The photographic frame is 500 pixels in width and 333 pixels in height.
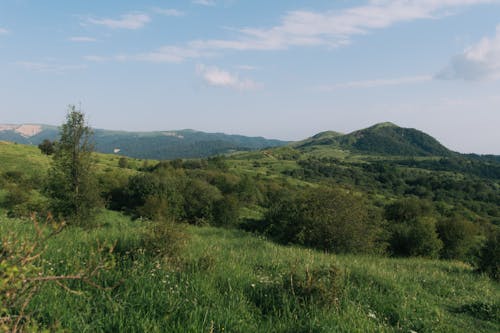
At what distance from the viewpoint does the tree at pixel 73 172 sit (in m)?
23.4

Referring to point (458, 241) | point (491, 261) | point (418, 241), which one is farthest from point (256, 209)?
point (491, 261)

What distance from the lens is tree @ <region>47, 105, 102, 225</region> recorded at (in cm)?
2344

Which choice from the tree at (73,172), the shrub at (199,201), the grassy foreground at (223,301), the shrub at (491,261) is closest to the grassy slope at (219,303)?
the grassy foreground at (223,301)

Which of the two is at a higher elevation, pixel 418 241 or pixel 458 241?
pixel 418 241

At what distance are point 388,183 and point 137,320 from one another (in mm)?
215263

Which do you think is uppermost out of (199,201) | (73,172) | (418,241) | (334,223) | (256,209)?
(73,172)

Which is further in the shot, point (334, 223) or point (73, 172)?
point (334, 223)

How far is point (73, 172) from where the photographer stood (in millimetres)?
23828

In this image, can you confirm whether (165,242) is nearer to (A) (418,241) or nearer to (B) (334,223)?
(B) (334,223)

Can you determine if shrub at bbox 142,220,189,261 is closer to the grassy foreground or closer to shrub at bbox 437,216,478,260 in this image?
the grassy foreground

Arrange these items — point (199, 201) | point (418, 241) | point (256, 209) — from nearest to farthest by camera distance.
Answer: point (418, 241), point (199, 201), point (256, 209)

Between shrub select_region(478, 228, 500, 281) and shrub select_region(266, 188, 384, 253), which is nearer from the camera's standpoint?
shrub select_region(478, 228, 500, 281)

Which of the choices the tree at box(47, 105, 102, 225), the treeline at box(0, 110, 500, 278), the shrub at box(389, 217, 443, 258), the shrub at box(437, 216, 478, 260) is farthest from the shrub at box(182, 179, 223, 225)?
the shrub at box(437, 216, 478, 260)

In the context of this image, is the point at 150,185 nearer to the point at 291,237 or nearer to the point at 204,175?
the point at 204,175
